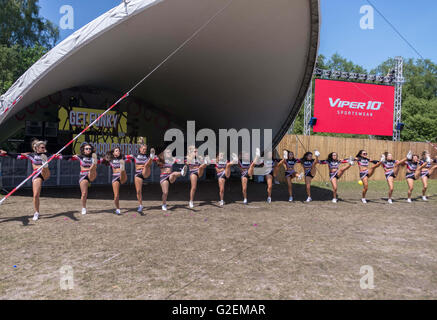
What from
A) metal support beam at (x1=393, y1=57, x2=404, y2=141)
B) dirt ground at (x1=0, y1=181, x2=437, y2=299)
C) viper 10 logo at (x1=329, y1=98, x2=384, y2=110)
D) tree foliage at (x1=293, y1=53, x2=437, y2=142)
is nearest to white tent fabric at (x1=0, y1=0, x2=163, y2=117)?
dirt ground at (x1=0, y1=181, x2=437, y2=299)

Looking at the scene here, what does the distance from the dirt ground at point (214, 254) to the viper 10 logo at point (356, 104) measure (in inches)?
677

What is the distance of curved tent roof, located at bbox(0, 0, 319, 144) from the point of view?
9.72 m

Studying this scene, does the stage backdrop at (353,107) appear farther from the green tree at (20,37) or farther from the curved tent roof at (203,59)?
the green tree at (20,37)

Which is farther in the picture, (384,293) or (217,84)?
(217,84)

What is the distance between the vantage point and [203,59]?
13.3m

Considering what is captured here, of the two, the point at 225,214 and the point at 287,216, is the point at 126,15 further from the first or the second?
the point at 287,216

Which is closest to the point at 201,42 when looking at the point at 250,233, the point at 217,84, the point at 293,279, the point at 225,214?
the point at 217,84

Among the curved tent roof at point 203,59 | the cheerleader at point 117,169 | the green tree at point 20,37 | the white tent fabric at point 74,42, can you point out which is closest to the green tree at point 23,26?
the green tree at point 20,37

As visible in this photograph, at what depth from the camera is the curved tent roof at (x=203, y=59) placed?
383 inches

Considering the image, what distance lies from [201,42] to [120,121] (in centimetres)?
735

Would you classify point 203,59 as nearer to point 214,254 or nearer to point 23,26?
→ point 214,254

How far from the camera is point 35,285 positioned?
3584mm

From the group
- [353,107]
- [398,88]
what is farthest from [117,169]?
[398,88]

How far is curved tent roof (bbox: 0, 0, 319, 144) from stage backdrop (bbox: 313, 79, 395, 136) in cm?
1058
